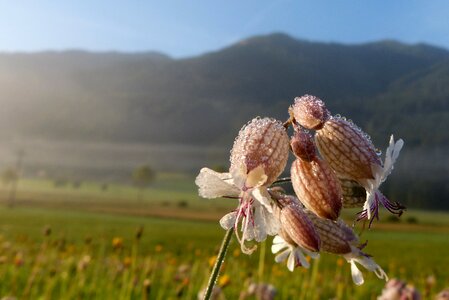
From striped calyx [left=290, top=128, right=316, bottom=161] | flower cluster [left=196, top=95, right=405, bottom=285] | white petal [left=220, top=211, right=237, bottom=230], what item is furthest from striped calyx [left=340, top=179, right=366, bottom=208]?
white petal [left=220, top=211, right=237, bottom=230]

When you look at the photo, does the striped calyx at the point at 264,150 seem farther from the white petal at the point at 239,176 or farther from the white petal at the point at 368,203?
the white petal at the point at 368,203

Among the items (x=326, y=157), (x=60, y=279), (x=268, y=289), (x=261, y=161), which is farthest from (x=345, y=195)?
(x=60, y=279)

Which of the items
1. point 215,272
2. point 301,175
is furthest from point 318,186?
point 215,272

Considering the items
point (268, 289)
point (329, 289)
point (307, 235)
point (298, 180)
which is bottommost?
point (329, 289)

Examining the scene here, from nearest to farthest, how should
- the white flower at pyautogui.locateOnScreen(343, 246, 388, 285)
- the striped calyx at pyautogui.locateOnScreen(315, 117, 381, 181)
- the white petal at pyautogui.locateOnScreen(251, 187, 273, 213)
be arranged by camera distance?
the white petal at pyautogui.locateOnScreen(251, 187, 273, 213), the striped calyx at pyautogui.locateOnScreen(315, 117, 381, 181), the white flower at pyautogui.locateOnScreen(343, 246, 388, 285)

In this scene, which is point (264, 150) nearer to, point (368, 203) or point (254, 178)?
point (254, 178)

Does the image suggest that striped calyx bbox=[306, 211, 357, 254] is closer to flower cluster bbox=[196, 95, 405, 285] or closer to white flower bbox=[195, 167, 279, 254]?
flower cluster bbox=[196, 95, 405, 285]

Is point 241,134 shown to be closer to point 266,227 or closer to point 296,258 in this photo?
point 266,227
